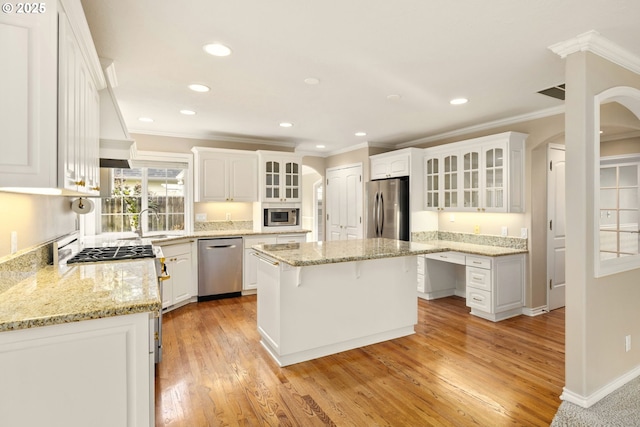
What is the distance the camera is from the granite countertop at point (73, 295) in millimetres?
1266

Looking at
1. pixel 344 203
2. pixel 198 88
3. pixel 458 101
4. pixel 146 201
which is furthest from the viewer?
pixel 344 203

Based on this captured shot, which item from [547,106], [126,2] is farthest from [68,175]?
[547,106]

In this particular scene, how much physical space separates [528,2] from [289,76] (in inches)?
68.8

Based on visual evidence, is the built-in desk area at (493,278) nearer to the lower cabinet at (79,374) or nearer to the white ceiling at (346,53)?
the white ceiling at (346,53)

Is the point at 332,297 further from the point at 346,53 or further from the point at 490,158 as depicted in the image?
the point at 490,158

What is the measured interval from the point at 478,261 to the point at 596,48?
2504 mm

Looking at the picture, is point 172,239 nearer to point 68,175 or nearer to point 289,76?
point 289,76

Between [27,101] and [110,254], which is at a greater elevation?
[27,101]

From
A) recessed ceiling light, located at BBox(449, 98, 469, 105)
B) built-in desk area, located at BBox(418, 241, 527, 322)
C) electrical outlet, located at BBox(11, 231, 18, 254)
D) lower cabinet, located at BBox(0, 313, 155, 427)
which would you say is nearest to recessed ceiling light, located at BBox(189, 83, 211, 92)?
electrical outlet, located at BBox(11, 231, 18, 254)

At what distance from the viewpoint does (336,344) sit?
10.3 ft

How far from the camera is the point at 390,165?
18.0ft

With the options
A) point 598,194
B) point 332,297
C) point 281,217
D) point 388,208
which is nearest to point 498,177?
point 388,208

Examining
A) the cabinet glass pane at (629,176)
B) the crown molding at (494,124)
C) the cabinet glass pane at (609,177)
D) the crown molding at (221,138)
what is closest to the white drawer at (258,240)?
the crown molding at (221,138)

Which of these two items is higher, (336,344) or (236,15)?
(236,15)
